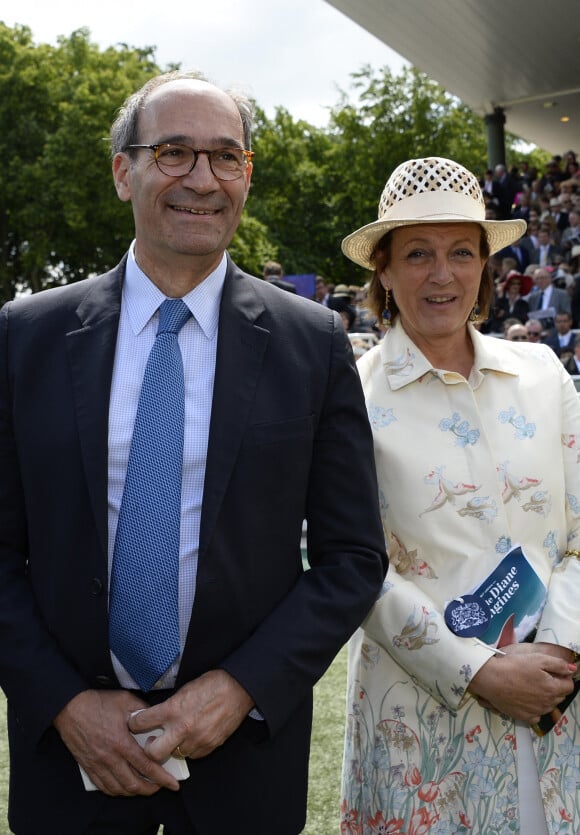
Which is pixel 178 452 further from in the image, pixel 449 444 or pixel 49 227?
pixel 49 227

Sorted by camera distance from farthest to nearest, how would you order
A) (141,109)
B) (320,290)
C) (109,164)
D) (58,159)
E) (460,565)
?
(109,164), (58,159), (320,290), (460,565), (141,109)

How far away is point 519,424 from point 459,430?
6.5 inches

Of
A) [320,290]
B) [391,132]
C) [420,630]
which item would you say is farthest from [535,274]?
[391,132]

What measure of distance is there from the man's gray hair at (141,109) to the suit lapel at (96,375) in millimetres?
323

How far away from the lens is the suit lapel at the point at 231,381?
75.5 inches

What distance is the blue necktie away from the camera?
75.2 inches

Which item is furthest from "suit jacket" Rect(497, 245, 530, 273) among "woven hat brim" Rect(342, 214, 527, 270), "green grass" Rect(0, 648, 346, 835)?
"woven hat brim" Rect(342, 214, 527, 270)

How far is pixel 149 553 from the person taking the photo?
192 centimetres

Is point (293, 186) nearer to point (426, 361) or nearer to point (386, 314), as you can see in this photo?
point (386, 314)

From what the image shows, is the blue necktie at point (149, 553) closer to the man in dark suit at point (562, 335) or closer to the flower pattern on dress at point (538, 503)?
the flower pattern on dress at point (538, 503)

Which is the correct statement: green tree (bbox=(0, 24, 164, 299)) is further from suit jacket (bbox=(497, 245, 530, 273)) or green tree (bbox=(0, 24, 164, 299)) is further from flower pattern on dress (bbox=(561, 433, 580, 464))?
flower pattern on dress (bbox=(561, 433, 580, 464))

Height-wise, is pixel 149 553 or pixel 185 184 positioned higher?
pixel 185 184

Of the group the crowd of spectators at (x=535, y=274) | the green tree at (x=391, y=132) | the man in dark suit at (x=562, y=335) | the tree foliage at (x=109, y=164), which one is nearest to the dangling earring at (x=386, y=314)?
the crowd of spectators at (x=535, y=274)

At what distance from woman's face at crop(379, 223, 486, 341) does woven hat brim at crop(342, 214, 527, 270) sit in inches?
1.7
